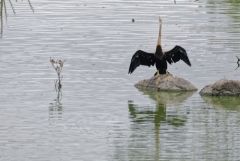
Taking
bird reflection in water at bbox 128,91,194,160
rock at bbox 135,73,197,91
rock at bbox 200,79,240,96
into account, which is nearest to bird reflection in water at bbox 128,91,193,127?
bird reflection in water at bbox 128,91,194,160

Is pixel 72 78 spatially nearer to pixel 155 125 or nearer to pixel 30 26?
pixel 155 125

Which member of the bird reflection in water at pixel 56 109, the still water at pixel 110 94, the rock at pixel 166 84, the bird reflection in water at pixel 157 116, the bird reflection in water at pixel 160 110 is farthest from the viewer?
the rock at pixel 166 84

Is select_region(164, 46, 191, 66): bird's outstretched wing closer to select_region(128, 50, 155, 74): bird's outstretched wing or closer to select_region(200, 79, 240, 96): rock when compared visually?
select_region(128, 50, 155, 74): bird's outstretched wing

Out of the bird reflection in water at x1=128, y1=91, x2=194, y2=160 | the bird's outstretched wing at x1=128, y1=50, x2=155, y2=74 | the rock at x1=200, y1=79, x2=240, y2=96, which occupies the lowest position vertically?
the bird reflection in water at x1=128, y1=91, x2=194, y2=160

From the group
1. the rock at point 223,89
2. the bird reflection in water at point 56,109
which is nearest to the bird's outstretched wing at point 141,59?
the rock at point 223,89

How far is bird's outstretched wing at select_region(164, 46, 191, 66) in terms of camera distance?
19.8m

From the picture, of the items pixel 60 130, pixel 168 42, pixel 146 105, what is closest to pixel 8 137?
pixel 60 130

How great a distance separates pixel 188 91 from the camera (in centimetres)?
1878

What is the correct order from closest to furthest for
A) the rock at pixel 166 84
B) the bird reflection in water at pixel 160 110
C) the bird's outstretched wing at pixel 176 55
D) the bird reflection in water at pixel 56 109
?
the bird reflection in water at pixel 160 110
the bird reflection in water at pixel 56 109
the rock at pixel 166 84
the bird's outstretched wing at pixel 176 55

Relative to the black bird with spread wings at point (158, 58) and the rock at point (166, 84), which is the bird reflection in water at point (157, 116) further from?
the black bird with spread wings at point (158, 58)

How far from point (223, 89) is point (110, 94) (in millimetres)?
2209

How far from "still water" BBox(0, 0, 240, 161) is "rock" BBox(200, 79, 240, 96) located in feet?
0.78

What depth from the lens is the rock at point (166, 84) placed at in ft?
61.8

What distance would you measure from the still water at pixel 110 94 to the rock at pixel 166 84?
25 cm
